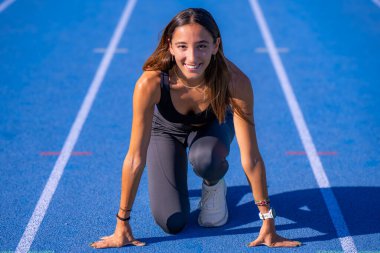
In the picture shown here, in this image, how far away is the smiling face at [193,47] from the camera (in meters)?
3.71

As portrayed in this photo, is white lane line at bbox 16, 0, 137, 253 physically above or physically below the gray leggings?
below

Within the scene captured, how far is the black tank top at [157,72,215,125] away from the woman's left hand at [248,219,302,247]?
839mm

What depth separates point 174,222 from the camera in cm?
405

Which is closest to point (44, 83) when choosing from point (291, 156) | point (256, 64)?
point (256, 64)

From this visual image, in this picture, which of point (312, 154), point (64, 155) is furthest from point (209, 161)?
point (64, 155)

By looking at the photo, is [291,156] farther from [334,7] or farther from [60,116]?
[334,7]

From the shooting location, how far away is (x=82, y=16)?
9.88 m

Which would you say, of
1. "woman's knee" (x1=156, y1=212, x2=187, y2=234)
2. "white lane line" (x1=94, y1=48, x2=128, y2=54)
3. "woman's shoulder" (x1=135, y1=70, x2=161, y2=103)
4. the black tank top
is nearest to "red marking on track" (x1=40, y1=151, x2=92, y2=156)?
the black tank top

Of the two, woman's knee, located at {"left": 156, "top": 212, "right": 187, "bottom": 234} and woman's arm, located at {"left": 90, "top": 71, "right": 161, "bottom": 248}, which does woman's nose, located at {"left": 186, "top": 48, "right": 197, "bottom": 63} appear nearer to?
woman's arm, located at {"left": 90, "top": 71, "right": 161, "bottom": 248}

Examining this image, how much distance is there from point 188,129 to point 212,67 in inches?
22.0

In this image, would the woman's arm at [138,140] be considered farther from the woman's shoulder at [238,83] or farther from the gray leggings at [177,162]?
the woman's shoulder at [238,83]

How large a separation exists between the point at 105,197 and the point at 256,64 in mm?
3740

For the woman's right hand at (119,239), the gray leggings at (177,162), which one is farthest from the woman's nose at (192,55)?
the woman's right hand at (119,239)

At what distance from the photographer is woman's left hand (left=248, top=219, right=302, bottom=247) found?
3.92m
